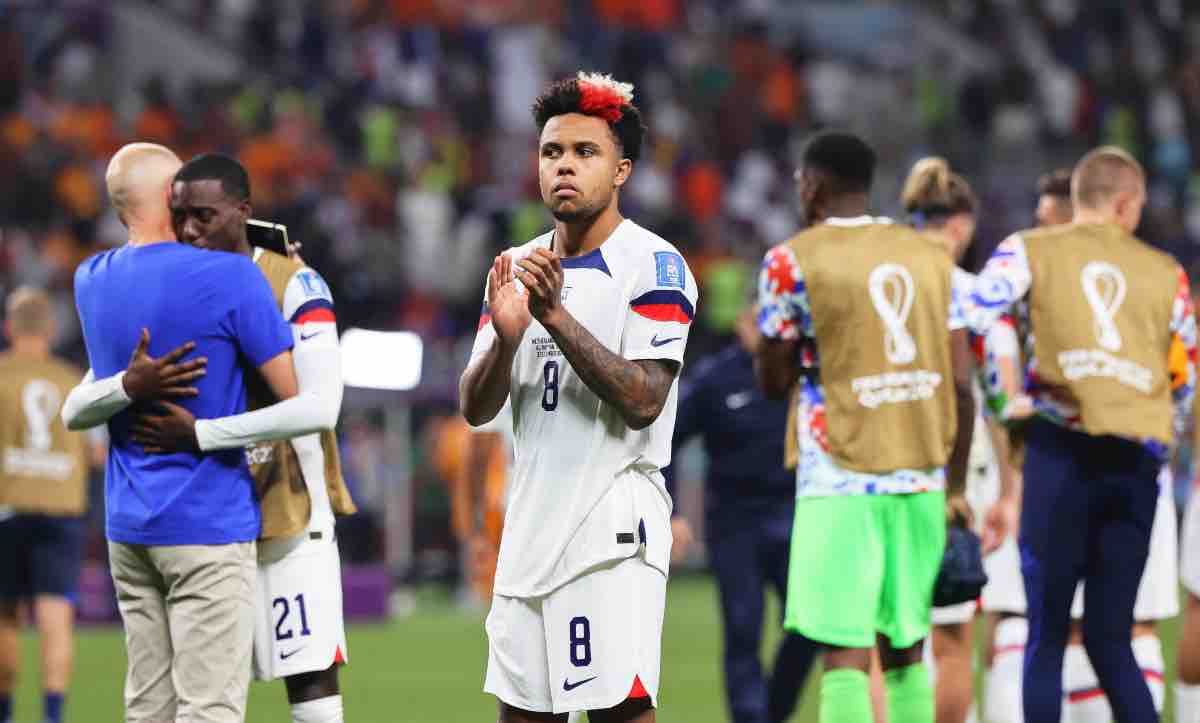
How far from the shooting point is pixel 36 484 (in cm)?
1085

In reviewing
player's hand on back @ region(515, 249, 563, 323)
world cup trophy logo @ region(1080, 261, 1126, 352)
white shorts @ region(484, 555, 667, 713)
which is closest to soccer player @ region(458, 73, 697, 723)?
white shorts @ region(484, 555, 667, 713)

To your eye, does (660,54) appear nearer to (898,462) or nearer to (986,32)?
(986,32)

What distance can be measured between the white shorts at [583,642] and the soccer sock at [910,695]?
1.74 m

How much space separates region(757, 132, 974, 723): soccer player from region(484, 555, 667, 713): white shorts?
5.04 ft

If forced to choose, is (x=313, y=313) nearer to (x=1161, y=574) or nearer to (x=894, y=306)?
(x=894, y=306)

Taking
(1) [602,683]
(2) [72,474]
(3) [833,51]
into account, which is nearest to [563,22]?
(3) [833,51]

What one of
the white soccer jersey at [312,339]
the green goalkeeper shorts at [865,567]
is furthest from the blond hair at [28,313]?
the green goalkeeper shorts at [865,567]

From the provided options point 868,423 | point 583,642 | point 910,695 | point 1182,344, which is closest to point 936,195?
point 1182,344

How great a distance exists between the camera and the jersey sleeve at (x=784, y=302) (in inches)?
274

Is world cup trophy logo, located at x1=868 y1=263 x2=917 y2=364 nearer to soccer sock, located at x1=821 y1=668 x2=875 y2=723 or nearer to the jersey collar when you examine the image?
the jersey collar

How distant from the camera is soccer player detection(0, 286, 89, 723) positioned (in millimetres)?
10727

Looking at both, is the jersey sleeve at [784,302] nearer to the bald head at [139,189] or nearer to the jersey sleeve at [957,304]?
the jersey sleeve at [957,304]

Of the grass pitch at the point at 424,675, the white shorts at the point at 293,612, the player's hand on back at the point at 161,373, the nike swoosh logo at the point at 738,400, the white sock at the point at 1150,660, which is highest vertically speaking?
the player's hand on back at the point at 161,373

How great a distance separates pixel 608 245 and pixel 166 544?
1.69 m
